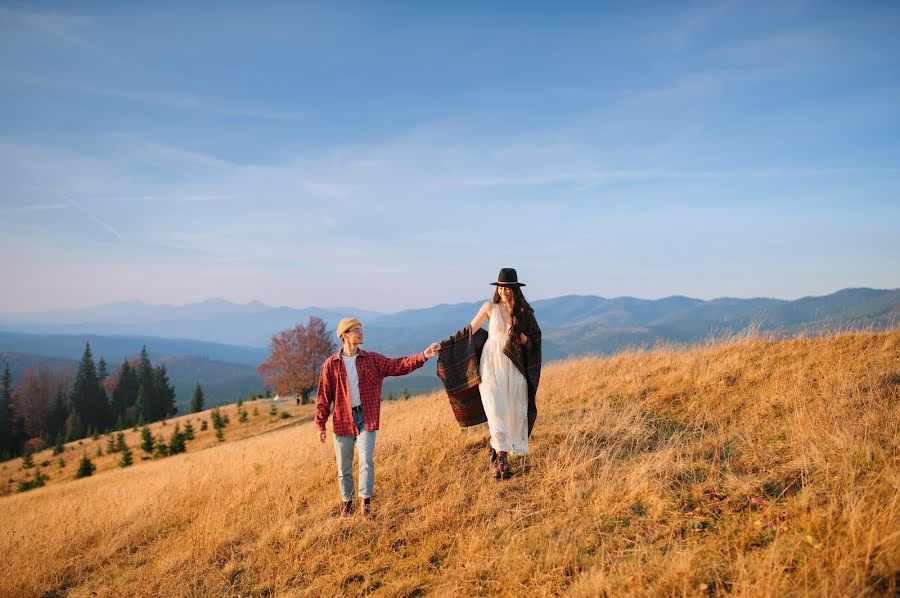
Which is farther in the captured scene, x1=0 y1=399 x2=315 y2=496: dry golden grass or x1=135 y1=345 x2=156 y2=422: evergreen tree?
x1=135 y1=345 x2=156 y2=422: evergreen tree

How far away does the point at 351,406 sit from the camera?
6254 mm

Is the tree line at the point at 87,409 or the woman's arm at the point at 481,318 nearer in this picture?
the woman's arm at the point at 481,318

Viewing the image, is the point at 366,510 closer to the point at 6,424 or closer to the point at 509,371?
the point at 509,371

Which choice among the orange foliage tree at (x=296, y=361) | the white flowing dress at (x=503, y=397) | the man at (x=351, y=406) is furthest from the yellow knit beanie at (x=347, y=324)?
the orange foliage tree at (x=296, y=361)

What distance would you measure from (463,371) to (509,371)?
728 mm

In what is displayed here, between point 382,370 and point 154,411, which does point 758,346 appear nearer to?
point 382,370

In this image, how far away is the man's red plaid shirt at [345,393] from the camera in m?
6.27

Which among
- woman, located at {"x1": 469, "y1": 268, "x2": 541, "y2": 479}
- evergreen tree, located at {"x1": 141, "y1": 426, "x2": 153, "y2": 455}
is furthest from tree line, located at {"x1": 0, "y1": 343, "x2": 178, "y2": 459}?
woman, located at {"x1": 469, "y1": 268, "x2": 541, "y2": 479}

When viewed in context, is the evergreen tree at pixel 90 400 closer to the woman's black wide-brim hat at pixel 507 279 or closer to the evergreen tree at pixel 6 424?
the evergreen tree at pixel 6 424

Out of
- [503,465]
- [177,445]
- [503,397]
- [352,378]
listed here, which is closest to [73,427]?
[177,445]

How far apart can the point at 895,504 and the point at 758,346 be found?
26.1ft

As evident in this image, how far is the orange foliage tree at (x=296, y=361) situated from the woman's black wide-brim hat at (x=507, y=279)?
42.3 m

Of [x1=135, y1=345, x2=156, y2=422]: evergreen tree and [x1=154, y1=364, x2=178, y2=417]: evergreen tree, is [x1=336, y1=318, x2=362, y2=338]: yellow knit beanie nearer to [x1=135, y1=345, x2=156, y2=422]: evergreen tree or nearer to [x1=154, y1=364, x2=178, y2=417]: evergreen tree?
[x1=135, y1=345, x2=156, y2=422]: evergreen tree

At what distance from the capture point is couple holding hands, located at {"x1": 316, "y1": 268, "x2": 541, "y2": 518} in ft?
20.7
